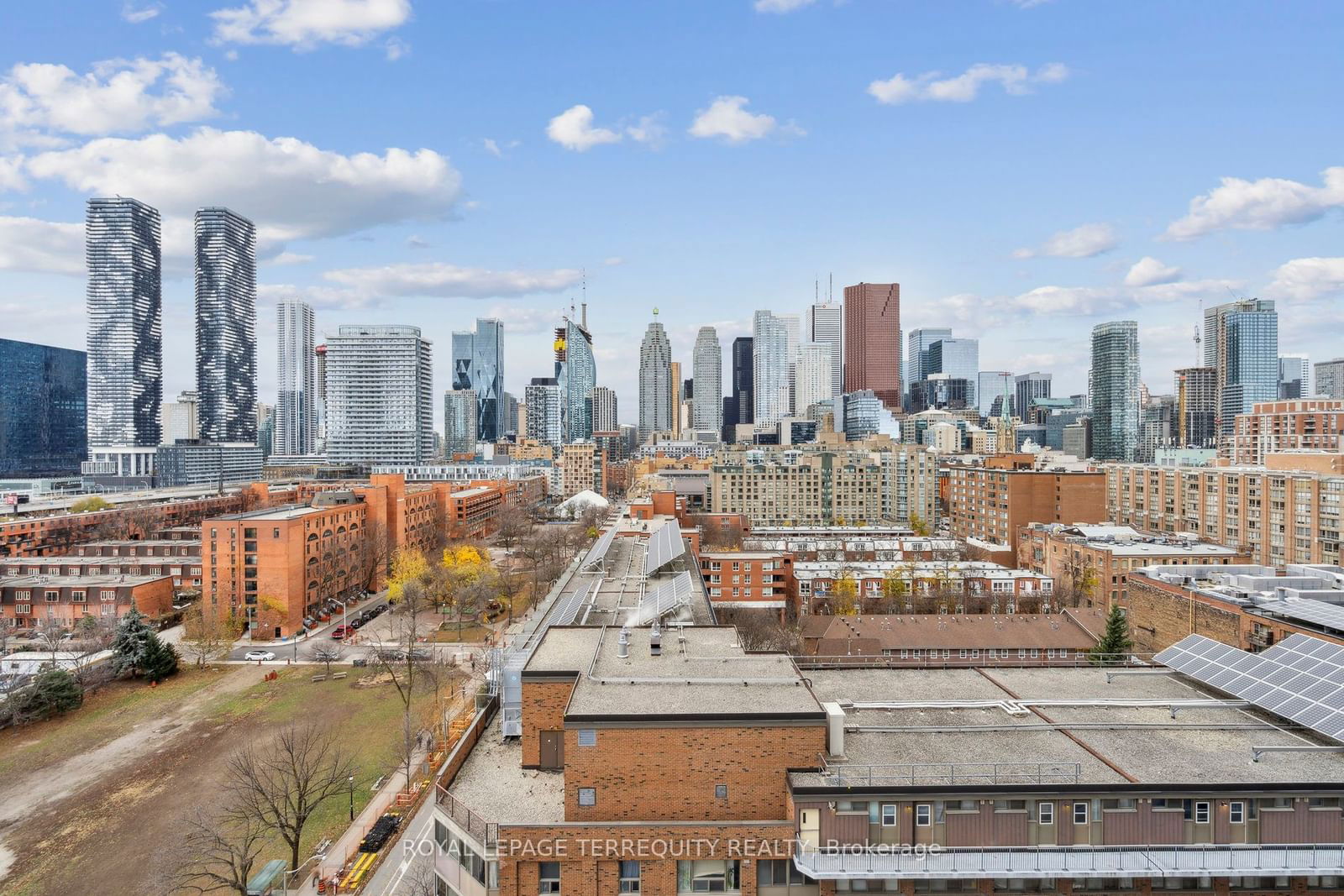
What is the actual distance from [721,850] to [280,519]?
177ft

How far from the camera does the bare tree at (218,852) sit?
2342 centimetres

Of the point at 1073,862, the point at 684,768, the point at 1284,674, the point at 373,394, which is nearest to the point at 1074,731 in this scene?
the point at 1073,862

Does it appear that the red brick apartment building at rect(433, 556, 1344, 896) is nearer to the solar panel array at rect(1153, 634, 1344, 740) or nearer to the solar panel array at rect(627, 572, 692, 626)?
the solar panel array at rect(1153, 634, 1344, 740)

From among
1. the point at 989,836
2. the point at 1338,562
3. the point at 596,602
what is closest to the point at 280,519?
the point at 596,602

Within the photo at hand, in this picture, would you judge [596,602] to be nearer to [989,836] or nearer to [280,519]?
[989,836]

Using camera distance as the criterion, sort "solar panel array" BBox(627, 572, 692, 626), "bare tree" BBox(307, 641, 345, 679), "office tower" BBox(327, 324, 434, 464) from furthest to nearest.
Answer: "office tower" BBox(327, 324, 434, 464) < "bare tree" BBox(307, 641, 345, 679) < "solar panel array" BBox(627, 572, 692, 626)

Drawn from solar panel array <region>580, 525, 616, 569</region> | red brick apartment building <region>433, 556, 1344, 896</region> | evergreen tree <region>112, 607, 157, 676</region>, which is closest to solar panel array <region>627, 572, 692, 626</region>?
red brick apartment building <region>433, 556, 1344, 896</region>

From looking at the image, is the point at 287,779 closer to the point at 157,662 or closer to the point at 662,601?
the point at 662,601

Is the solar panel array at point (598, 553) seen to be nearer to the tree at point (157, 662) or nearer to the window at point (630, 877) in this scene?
the tree at point (157, 662)

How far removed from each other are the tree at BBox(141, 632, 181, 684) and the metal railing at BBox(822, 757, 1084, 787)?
4829cm

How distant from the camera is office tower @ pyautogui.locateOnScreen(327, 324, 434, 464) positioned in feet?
629

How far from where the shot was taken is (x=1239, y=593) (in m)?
37.6

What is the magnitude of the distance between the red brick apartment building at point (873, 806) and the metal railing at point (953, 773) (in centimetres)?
5

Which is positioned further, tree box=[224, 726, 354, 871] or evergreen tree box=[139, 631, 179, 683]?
evergreen tree box=[139, 631, 179, 683]
